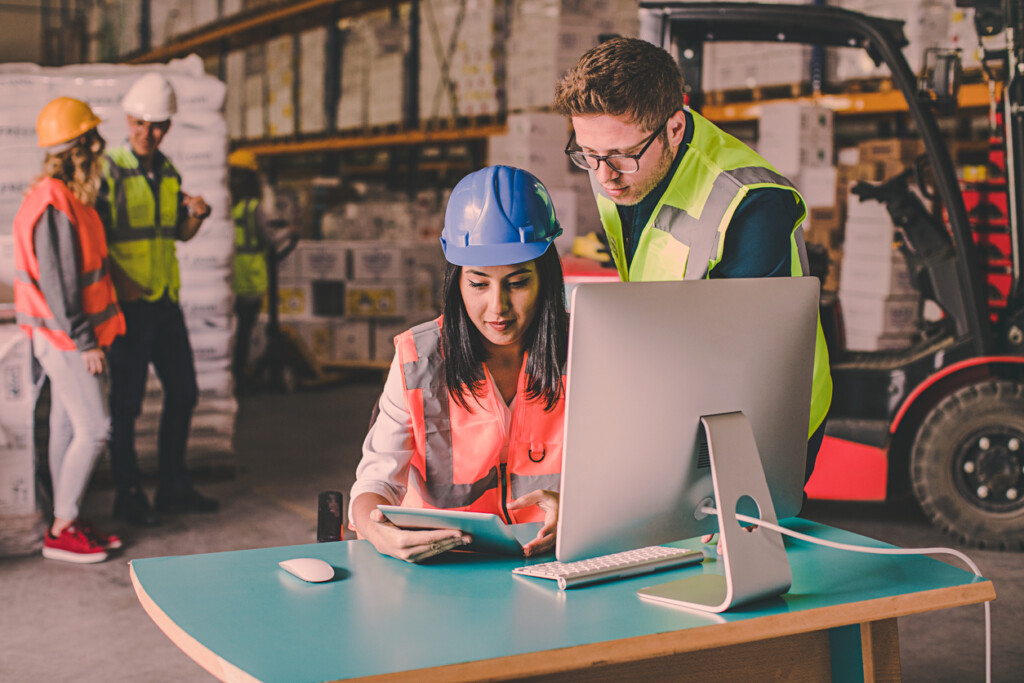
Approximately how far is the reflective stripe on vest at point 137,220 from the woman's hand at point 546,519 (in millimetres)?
3420

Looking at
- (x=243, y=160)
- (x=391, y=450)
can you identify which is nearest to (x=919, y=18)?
(x=391, y=450)

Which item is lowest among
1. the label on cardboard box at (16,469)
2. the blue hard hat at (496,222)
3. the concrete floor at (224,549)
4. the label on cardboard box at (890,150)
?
the concrete floor at (224,549)

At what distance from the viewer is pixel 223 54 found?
32.8 ft

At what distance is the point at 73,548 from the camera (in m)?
4.50

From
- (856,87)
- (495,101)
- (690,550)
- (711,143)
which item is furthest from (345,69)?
(690,550)

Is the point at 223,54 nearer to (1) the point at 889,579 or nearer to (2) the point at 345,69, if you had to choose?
(2) the point at 345,69

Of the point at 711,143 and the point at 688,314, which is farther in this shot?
the point at 711,143

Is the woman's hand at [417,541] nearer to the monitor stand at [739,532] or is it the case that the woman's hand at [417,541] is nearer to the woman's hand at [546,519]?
the woman's hand at [546,519]

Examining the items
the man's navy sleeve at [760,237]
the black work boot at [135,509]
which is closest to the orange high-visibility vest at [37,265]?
the black work boot at [135,509]

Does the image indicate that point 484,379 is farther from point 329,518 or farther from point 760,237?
point 760,237

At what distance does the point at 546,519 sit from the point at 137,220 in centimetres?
365

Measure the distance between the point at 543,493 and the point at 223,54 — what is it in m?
8.93

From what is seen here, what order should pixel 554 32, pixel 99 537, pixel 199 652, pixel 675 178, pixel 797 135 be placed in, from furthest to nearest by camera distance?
pixel 554 32 → pixel 797 135 → pixel 99 537 → pixel 675 178 → pixel 199 652

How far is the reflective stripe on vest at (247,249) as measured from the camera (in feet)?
26.0
